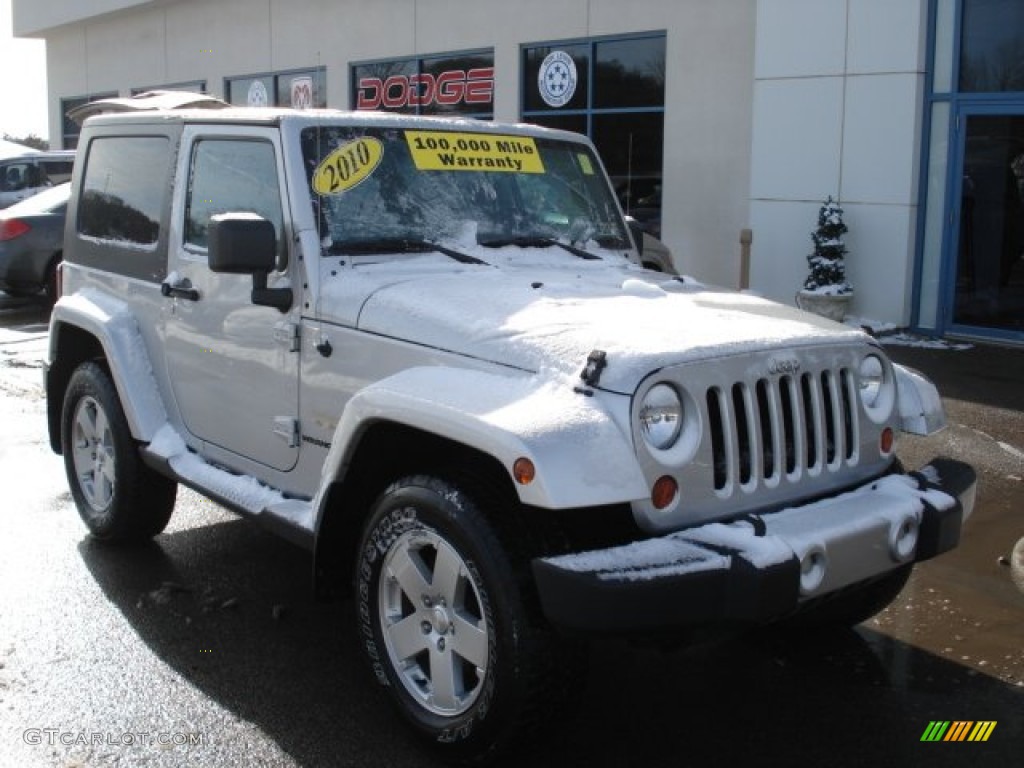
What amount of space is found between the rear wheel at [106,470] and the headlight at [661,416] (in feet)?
9.43

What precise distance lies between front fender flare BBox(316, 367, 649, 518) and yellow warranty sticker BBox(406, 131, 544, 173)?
4.53 ft

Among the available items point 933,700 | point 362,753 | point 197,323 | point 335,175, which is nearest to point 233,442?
point 197,323

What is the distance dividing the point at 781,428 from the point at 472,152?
6.52 feet

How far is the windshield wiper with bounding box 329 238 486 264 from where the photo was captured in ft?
14.3

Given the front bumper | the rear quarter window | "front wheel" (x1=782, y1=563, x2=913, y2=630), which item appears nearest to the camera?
the front bumper

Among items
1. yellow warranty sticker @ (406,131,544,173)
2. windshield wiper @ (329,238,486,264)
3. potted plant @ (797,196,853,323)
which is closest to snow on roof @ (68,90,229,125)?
yellow warranty sticker @ (406,131,544,173)

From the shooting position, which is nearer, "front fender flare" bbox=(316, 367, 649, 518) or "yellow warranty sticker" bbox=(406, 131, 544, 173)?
"front fender flare" bbox=(316, 367, 649, 518)

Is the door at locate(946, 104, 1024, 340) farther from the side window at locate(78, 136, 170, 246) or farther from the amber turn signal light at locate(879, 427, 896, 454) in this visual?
the side window at locate(78, 136, 170, 246)

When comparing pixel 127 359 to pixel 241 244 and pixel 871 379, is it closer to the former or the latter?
pixel 241 244

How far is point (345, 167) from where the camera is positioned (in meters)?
4.48

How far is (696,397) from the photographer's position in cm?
337

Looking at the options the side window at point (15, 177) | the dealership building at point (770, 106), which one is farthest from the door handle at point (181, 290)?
the side window at point (15, 177)

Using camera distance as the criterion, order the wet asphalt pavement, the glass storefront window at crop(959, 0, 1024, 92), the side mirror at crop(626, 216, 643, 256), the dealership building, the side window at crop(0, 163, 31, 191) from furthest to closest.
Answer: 1. the side window at crop(0, 163, 31, 191)
2. the dealership building
3. the glass storefront window at crop(959, 0, 1024, 92)
4. the side mirror at crop(626, 216, 643, 256)
5. the wet asphalt pavement

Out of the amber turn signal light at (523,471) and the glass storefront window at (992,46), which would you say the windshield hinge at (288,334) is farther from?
the glass storefront window at (992,46)
